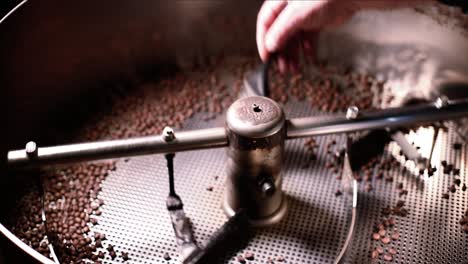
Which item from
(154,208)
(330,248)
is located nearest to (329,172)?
(330,248)

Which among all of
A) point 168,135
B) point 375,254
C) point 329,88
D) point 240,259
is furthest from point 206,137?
point 329,88

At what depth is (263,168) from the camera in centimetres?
93

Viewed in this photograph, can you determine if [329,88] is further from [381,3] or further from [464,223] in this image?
[464,223]

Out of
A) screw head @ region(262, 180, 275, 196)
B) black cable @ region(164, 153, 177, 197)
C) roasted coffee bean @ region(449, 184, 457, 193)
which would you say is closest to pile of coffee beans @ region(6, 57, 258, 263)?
black cable @ region(164, 153, 177, 197)

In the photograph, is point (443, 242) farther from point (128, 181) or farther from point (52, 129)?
point (52, 129)

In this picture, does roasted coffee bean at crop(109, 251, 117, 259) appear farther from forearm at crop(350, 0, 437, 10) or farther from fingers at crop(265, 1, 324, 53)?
forearm at crop(350, 0, 437, 10)

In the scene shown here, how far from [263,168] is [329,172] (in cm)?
23

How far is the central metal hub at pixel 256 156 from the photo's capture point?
890 millimetres

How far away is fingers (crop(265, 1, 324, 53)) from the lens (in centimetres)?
103

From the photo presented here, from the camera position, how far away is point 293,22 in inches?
41.3

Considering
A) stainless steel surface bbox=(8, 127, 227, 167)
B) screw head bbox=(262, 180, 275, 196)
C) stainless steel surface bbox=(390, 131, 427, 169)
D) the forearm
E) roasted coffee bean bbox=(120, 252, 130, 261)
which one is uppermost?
the forearm

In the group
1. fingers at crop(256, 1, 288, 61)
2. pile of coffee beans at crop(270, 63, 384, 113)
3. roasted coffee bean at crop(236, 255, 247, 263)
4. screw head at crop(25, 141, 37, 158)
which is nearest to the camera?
screw head at crop(25, 141, 37, 158)

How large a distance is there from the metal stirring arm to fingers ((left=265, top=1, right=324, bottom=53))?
20cm

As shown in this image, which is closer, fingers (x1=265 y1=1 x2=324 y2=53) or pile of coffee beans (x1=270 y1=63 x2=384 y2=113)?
fingers (x1=265 y1=1 x2=324 y2=53)
